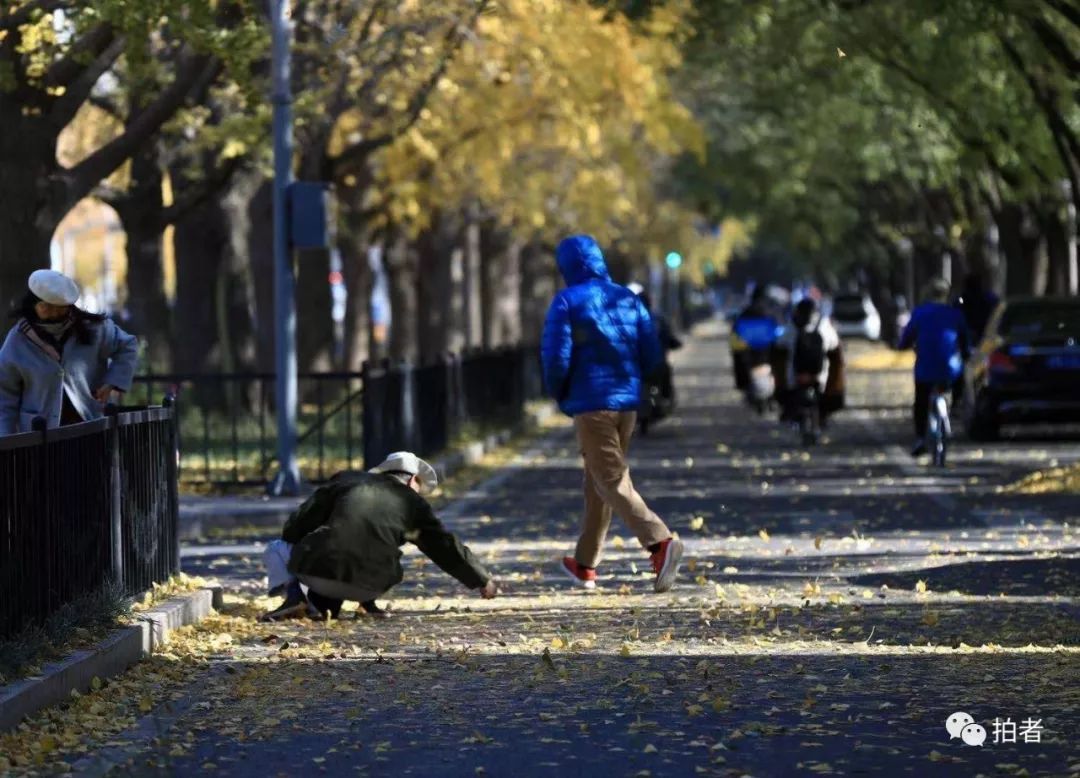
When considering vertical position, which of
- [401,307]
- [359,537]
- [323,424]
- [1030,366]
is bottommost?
[359,537]

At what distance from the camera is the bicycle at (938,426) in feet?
79.8

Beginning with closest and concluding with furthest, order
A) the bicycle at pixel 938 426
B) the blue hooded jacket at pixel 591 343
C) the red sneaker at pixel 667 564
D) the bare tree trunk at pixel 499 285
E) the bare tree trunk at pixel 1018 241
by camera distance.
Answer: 1. the red sneaker at pixel 667 564
2. the blue hooded jacket at pixel 591 343
3. the bicycle at pixel 938 426
4. the bare tree trunk at pixel 1018 241
5. the bare tree trunk at pixel 499 285

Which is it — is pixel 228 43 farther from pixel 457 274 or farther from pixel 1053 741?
pixel 457 274

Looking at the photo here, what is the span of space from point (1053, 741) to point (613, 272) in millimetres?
72089

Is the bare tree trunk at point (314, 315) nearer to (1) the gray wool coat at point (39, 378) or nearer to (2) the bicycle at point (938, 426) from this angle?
(2) the bicycle at point (938, 426)

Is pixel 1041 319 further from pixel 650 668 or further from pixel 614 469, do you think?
pixel 650 668

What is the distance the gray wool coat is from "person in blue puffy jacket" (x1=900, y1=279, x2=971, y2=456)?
11.6 meters

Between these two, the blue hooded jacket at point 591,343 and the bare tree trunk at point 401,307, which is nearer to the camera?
the blue hooded jacket at point 591,343

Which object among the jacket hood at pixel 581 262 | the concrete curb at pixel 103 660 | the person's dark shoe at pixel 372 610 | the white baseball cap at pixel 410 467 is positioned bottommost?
the person's dark shoe at pixel 372 610

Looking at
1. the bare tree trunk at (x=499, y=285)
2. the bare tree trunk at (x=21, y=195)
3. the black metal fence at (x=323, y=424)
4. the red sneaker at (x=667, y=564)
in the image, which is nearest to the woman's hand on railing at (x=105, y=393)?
the red sneaker at (x=667, y=564)

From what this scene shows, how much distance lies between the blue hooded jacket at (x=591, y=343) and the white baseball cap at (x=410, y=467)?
1138 mm

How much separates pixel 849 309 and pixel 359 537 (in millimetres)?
78393

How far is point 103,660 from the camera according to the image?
10688 millimetres

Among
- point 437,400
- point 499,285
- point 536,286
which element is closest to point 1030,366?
point 437,400
